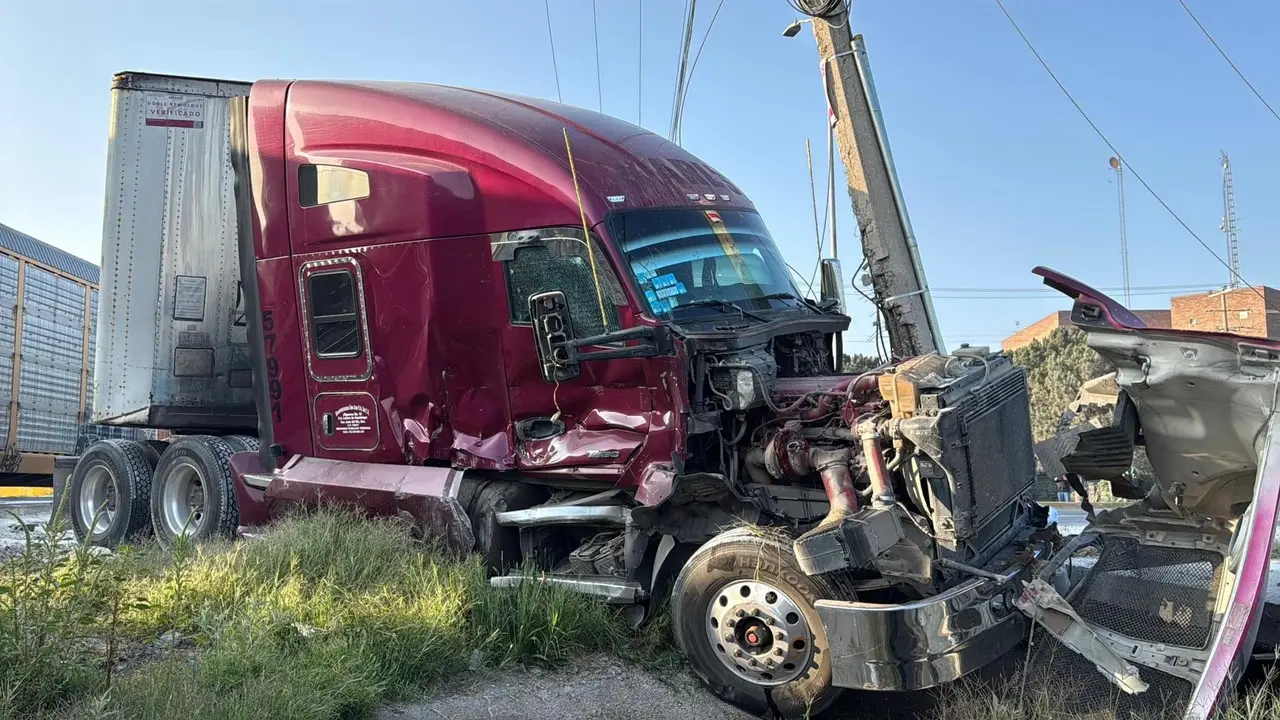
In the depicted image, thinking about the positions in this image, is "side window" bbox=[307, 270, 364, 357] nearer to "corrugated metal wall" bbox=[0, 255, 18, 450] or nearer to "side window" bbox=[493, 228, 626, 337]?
"side window" bbox=[493, 228, 626, 337]

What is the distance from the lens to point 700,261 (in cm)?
645

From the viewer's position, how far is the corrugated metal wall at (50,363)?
525 inches

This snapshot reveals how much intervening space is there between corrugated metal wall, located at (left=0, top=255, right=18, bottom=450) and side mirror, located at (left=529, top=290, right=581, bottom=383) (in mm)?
9912

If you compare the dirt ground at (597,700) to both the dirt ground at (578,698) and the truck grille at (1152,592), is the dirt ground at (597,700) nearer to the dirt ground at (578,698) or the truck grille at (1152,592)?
the dirt ground at (578,698)

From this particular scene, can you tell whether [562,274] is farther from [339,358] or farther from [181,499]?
[181,499]

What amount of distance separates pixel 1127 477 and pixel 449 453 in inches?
166

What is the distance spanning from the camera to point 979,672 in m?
5.27

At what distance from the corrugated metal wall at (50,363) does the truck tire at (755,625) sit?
1181cm

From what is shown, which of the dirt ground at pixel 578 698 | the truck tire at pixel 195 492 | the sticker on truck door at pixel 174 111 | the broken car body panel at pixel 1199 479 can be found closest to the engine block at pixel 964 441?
the broken car body panel at pixel 1199 479

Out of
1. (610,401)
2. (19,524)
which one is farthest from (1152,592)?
(19,524)

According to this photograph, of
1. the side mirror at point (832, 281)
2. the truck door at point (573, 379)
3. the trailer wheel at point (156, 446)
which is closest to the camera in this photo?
the truck door at point (573, 379)

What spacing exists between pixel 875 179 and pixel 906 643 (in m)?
4.65

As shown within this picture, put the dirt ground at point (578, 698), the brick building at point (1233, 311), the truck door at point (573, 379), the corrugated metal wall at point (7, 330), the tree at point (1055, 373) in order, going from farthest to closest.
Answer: the brick building at point (1233, 311) → the tree at point (1055, 373) → the corrugated metal wall at point (7, 330) → the truck door at point (573, 379) → the dirt ground at point (578, 698)

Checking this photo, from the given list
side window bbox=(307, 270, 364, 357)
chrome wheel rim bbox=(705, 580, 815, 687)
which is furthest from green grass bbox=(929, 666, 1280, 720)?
side window bbox=(307, 270, 364, 357)
